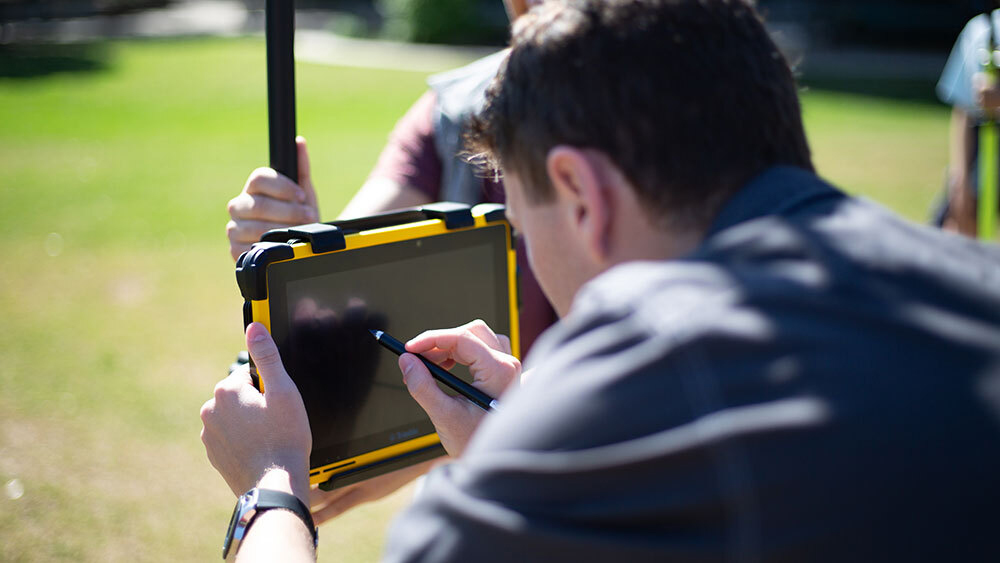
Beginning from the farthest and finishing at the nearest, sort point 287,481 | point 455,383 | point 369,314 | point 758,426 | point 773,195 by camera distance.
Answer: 1. point 369,314
2. point 455,383
3. point 287,481
4. point 773,195
5. point 758,426

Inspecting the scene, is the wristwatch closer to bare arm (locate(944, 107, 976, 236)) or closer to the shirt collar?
the shirt collar

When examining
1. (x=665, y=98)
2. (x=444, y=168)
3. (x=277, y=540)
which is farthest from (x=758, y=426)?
(x=444, y=168)

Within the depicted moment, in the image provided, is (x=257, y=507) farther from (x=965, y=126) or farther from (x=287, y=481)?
(x=965, y=126)

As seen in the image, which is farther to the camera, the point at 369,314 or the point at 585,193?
the point at 369,314

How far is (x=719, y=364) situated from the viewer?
86cm

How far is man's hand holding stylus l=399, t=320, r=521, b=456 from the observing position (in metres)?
1.61

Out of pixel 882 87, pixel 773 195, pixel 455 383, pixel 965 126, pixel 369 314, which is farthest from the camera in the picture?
pixel 882 87

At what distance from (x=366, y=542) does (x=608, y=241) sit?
9.78ft

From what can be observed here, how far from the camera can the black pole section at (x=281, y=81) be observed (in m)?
1.83

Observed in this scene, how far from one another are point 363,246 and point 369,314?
0.14m

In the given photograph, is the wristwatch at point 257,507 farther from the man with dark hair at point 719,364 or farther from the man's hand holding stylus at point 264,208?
the man's hand holding stylus at point 264,208

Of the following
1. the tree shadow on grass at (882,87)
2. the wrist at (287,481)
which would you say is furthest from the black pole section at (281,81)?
the tree shadow on grass at (882,87)

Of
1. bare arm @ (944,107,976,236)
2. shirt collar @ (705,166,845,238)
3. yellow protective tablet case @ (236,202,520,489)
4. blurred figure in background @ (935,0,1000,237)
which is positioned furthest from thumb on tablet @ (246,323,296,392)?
bare arm @ (944,107,976,236)

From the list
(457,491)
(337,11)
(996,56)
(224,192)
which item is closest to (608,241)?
(457,491)
